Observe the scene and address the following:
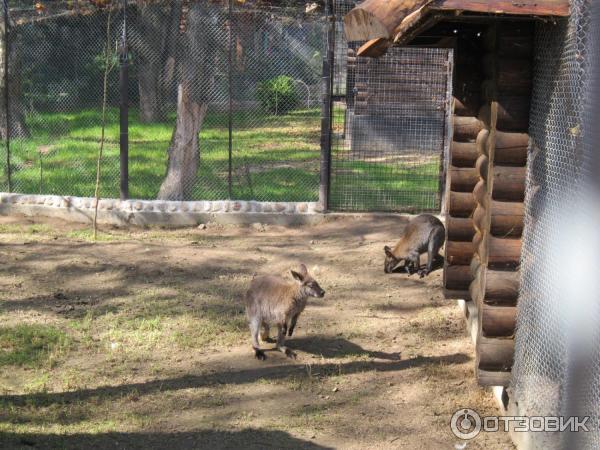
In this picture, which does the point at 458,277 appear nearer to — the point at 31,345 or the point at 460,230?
the point at 460,230

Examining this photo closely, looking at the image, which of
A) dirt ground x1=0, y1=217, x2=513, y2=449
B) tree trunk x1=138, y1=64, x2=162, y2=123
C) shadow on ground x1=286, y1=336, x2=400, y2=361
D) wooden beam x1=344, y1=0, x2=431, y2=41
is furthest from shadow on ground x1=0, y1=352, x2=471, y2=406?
tree trunk x1=138, y1=64, x2=162, y2=123

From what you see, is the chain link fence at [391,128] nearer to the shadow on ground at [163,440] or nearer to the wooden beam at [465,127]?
the wooden beam at [465,127]

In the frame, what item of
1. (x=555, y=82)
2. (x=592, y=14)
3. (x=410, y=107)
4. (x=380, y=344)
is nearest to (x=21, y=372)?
(x=380, y=344)

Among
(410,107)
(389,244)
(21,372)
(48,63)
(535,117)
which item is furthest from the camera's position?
(48,63)

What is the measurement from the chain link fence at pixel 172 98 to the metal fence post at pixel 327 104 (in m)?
0.46

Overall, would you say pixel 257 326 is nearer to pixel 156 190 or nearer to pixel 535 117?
pixel 535 117

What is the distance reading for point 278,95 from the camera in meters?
17.2

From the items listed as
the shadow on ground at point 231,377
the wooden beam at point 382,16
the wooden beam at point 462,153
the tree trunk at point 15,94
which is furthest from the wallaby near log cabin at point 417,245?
the tree trunk at point 15,94

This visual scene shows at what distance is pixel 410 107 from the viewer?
13125 mm

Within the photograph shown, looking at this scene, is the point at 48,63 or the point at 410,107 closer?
the point at 410,107

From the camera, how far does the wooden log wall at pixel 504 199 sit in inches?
226

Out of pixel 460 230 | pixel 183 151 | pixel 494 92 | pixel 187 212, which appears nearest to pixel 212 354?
pixel 460 230

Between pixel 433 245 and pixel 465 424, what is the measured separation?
15.3 feet

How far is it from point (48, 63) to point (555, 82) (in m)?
13.7
